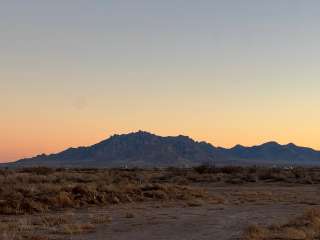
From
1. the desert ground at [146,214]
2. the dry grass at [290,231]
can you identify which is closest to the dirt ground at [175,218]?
the desert ground at [146,214]

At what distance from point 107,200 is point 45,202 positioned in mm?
3689

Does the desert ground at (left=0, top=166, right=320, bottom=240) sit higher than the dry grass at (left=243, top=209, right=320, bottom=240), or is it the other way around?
the desert ground at (left=0, top=166, right=320, bottom=240)

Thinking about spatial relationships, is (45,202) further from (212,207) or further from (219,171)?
(219,171)

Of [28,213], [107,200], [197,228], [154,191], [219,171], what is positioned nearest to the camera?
[197,228]

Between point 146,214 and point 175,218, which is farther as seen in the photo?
point 146,214

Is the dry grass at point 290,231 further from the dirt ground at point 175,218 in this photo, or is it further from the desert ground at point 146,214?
the dirt ground at point 175,218

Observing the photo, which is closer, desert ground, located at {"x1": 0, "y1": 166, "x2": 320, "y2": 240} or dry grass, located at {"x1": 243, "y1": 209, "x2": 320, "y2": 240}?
dry grass, located at {"x1": 243, "y1": 209, "x2": 320, "y2": 240}

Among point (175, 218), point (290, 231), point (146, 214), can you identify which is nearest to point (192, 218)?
point (175, 218)

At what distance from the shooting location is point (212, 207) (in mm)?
33438

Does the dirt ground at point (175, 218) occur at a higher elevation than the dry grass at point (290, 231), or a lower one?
higher

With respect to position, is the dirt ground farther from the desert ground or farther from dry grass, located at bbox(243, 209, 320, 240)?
dry grass, located at bbox(243, 209, 320, 240)

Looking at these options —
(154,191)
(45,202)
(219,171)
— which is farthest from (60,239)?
(219,171)

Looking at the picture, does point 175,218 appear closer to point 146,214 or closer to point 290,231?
point 146,214

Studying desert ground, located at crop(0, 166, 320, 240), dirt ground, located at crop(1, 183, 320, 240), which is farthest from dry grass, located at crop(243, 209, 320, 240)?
dirt ground, located at crop(1, 183, 320, 240)
